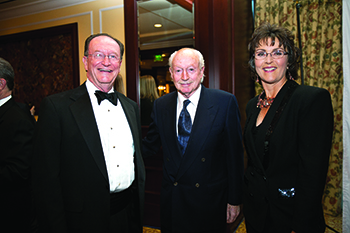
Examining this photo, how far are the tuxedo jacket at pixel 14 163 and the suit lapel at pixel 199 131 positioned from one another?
3.93 ft

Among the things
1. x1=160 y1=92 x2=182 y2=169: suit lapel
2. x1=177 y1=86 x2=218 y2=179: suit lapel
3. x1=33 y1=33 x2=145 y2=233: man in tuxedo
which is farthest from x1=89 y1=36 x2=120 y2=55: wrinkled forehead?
x1=177 y1=86 x2=218 y2=179: suit lapel

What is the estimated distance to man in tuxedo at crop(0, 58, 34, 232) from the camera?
1.67 meters

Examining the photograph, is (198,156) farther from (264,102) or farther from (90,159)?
(90,159)

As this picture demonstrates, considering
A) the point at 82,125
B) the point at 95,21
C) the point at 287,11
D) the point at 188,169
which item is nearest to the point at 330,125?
the point at 188,169

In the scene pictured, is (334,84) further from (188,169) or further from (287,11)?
(188,169)

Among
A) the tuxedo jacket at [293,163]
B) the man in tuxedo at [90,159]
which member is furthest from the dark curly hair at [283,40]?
the man in tuxedo at [90,159]

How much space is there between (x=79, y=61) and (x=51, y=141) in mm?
3772

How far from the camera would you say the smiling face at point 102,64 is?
152 centimetres

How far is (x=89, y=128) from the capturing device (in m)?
1.35

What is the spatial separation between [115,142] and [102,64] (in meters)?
Answer: 0.54

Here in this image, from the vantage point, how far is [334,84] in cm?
304

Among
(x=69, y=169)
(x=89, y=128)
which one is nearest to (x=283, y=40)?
(x=89, y=128)

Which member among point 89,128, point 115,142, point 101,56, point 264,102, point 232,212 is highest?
point 101,56

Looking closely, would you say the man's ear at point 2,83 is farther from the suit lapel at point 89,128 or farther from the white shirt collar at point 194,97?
the white shirt collar at point 194,97
